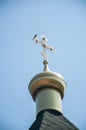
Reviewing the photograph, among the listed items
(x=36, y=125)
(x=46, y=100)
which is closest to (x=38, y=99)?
(x=46, y=100)

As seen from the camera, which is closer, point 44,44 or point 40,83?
point 40,83

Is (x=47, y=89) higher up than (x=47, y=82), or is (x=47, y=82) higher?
(x=47, y=82)

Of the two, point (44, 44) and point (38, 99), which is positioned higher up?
point (44, 44)

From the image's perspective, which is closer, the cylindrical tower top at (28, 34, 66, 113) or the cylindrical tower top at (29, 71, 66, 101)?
the cylindrical tower top at (28, 34, 66, 113)

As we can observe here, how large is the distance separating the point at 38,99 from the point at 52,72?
76 cm

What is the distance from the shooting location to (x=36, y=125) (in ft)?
32.8

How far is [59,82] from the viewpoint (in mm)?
11250

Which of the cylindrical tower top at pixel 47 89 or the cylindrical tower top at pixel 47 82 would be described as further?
the cylindrical tower top at pixel 47 82

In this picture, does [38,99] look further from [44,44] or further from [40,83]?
[44,44]

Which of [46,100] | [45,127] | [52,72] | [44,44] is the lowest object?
[45,127]

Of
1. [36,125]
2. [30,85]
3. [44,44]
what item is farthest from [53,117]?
[44,44]

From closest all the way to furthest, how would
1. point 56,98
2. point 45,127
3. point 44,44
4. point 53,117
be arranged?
1. point 45,127
2. point 53,117
3. point 56,98
4. point 44,44

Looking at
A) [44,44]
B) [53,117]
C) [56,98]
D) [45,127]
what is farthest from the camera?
[44,44]

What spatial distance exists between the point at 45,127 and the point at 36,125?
0.39m
